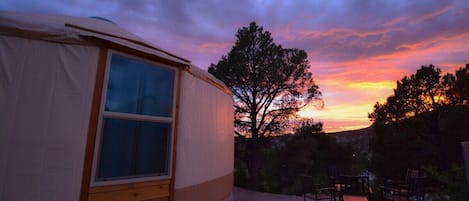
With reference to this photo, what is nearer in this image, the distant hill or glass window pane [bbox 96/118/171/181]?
glass window pane [bbox 96/118/171/181]

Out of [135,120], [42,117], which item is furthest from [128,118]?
[42,117]

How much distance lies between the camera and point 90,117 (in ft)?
7.50

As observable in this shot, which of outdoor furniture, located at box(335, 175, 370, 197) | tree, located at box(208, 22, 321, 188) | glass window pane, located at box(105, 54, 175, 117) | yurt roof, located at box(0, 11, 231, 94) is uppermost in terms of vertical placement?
tree, located at box(208, 22, 321, 188)

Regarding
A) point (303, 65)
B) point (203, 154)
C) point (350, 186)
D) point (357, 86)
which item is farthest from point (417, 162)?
point (203, 154)

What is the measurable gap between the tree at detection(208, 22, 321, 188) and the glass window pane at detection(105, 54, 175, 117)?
325 inches

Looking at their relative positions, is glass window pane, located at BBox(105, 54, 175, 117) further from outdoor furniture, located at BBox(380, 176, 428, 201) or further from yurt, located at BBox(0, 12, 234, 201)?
outdoor furniture, located at BBox(380, 176, 428, 201)

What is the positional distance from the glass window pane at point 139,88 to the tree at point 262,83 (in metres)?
8.27

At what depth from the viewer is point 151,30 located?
21.4 ft

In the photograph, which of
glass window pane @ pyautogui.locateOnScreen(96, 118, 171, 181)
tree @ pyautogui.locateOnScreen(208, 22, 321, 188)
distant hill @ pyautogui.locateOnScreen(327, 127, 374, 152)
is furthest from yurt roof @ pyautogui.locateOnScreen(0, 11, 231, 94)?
distant hill @ pyautogui.locateOnScreen(327, 127, 374, 152)

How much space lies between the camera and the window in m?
2.39

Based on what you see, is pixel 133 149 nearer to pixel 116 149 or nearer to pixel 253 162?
pixel 116 149

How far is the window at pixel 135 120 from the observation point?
7.85ft

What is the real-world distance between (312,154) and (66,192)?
43.3 ft

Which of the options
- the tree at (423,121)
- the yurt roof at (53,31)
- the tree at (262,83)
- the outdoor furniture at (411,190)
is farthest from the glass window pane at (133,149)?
the tree at (423,121)
